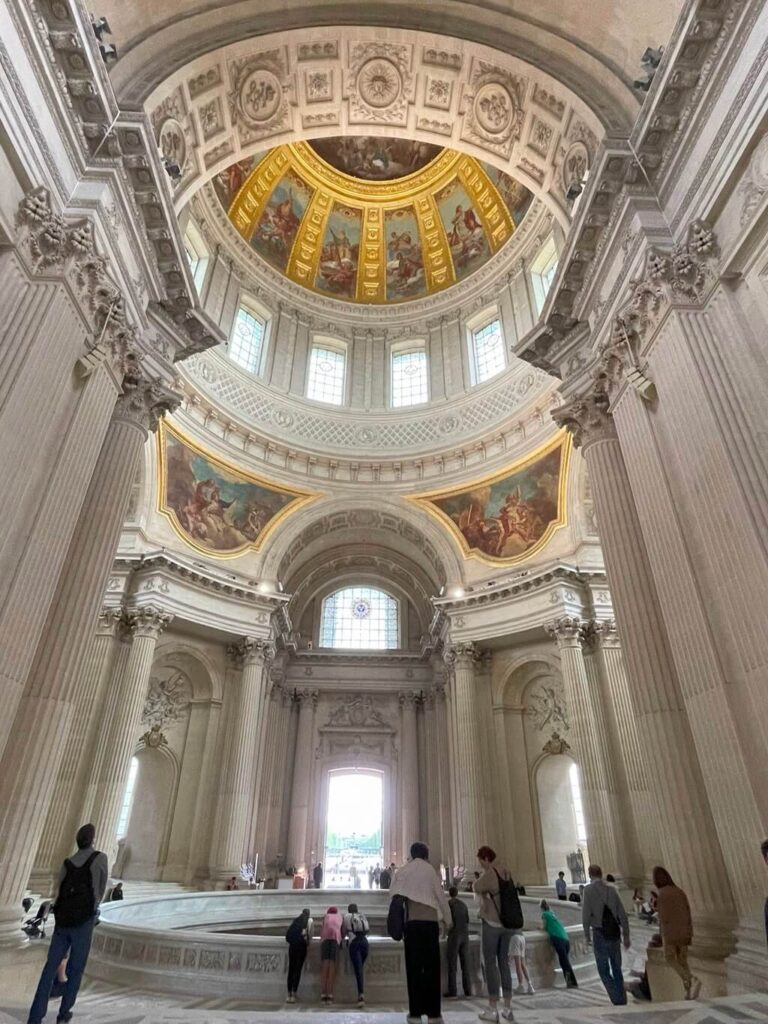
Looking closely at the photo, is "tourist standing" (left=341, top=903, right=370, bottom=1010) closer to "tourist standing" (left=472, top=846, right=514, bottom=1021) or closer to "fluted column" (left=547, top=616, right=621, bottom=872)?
"tourist standing" (left=472, top=846, right=514, bottom=1021)

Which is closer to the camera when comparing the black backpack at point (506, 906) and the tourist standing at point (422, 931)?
the tourist standing at point (422, 931)

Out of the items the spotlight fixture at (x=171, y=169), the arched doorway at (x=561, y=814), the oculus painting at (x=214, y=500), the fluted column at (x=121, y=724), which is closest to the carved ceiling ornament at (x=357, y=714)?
A: the arched doorway at (x=561, y=814)

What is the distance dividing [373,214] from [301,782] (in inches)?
872

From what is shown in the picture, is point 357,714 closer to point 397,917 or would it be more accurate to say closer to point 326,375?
point 326,375

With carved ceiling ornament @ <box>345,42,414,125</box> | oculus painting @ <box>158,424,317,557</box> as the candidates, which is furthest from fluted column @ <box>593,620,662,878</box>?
carved ceiling ornament @ <box>345,42,414,125</box>

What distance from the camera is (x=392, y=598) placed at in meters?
25.4

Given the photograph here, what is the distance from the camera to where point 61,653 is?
258 inches

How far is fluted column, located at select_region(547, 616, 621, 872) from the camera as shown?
13.4 metres

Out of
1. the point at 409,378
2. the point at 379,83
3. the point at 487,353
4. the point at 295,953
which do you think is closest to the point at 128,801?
the point at 295,953

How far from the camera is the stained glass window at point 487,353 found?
821 inches

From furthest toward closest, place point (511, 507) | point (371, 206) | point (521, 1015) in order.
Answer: point (371, 206) < point (511, 507) < point (521, 1015)

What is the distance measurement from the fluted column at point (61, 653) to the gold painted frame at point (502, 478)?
1217 cm

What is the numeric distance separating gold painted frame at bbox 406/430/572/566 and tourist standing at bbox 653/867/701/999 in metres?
13.1

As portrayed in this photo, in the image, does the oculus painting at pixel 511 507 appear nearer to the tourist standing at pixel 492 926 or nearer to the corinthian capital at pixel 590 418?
the corinthian capital at pixel 590 418
